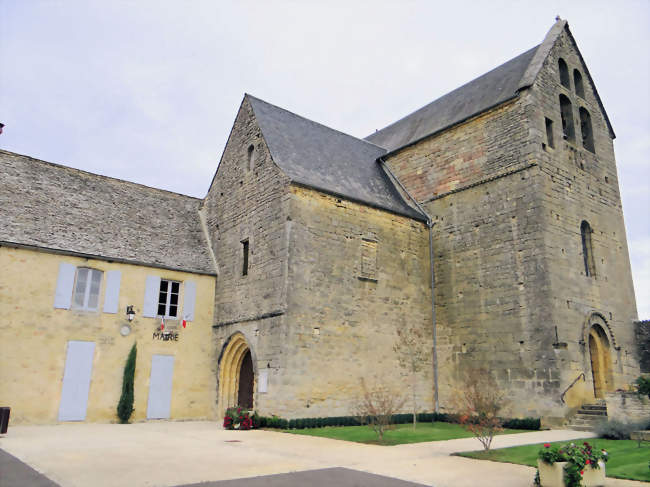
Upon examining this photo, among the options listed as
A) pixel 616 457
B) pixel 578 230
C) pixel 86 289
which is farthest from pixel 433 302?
pixel 86 289

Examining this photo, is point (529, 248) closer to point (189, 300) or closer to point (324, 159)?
point (324, 159)

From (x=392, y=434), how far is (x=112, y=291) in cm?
973

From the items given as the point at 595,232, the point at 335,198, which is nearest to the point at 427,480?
the point at 335,198

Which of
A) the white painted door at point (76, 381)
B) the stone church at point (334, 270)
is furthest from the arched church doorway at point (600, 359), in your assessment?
the white painted door at point (76, 381)

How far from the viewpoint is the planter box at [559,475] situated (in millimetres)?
5773

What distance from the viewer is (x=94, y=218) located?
16469 mm

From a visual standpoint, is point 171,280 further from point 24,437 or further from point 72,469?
point 72,469

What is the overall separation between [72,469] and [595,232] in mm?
16717

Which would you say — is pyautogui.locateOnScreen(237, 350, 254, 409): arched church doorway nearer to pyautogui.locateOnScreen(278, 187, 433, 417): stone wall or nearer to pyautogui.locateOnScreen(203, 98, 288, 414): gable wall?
pyautogui.locateOnScreen(203, 98, 288, 414): gable wall

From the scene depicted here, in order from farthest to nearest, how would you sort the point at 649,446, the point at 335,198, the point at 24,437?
the point at 335,198
the point at 24,437
the point at 649,446

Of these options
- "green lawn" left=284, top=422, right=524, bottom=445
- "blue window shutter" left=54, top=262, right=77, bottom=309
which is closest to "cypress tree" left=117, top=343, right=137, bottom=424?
"blue window shutter" left=54, top=262, right=77, bottom=309

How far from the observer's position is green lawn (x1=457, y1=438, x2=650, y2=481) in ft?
22.7

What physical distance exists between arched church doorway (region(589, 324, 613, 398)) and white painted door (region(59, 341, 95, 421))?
15.5 meters

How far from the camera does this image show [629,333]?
54.3ft
